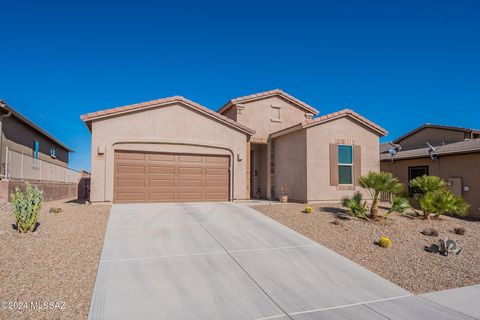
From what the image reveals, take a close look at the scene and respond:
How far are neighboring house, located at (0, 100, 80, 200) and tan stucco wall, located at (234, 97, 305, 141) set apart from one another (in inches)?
446

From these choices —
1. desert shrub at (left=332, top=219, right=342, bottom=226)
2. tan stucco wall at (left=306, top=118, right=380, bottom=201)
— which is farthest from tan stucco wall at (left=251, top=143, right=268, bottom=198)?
desert shrub at (left=332, top=219, right=342, bottom=226)

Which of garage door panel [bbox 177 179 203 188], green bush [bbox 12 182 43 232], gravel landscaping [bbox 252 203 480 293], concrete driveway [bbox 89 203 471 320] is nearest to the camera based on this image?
concrete driveway [bbox 89 203 471 320]

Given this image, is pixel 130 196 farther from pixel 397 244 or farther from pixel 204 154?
pixel 397 244

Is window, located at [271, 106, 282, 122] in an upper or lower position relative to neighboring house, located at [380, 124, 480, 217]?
upper

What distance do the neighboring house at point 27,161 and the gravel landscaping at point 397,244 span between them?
11.5m

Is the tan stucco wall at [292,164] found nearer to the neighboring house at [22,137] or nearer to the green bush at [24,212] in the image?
the green bush at [24,212]

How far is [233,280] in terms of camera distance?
5711 mm

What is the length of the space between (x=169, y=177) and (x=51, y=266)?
822 centimetres

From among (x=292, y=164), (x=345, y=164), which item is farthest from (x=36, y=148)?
(x=345, y=164)

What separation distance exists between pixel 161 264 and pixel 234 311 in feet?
7.55

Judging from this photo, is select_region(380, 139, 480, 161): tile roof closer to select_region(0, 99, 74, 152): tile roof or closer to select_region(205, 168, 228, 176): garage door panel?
select_region(205, 168, 228, 176): garage door panel

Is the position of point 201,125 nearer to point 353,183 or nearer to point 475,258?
point 353,183

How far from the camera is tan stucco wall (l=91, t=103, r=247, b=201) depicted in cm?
1280

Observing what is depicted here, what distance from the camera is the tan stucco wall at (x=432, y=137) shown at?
2020cm
